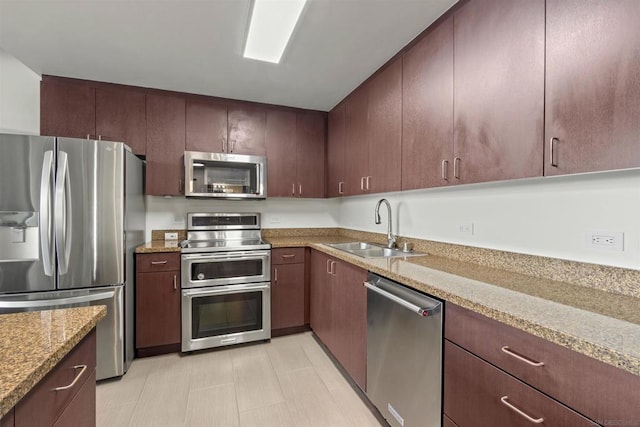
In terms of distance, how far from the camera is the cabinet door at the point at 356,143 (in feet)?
8.25

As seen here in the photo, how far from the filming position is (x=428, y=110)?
1762 millimetres

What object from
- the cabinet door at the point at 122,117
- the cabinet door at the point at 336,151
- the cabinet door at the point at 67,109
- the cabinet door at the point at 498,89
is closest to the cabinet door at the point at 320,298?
the cabinet door at the point at 336,151

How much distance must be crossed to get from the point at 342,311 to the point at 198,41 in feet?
7.05

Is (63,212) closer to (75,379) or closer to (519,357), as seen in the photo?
(75,379)

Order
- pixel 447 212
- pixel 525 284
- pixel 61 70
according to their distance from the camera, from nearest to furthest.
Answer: pixel 525 284 → pixel 447 212 → pixel 61 70

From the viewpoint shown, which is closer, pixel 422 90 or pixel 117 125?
pixel 422 90

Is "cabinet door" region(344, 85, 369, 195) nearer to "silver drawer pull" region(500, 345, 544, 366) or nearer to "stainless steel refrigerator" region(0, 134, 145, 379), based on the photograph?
"silver drawer pull" region(500, 345, 544, 366)

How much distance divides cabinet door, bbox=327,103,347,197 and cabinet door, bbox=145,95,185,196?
1525 mm

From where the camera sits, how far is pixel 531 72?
1206 mm

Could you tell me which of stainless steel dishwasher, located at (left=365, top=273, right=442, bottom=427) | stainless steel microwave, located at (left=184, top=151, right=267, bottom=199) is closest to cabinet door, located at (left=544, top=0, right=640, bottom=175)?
stainless steel dishwasher, located at (left=365, top=273, right=442, bottom=427)

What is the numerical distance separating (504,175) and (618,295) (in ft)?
2.07

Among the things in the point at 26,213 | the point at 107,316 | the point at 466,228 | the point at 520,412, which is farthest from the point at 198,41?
the point at 520,412

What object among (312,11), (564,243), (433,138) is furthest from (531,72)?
(312,11)

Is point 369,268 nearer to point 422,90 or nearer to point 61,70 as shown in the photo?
point 422,90
